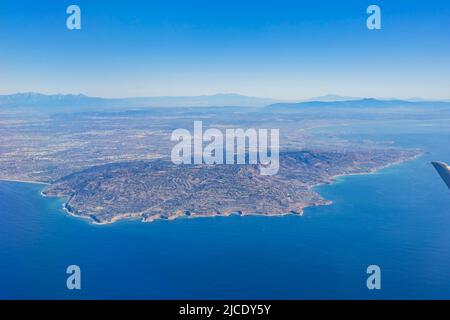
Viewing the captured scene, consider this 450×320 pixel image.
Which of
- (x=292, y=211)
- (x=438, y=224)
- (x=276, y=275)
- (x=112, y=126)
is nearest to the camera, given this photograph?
(x=276, y=275)

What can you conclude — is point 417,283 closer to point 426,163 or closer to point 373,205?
point 373,205

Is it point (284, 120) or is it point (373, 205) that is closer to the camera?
point (373, 205)
